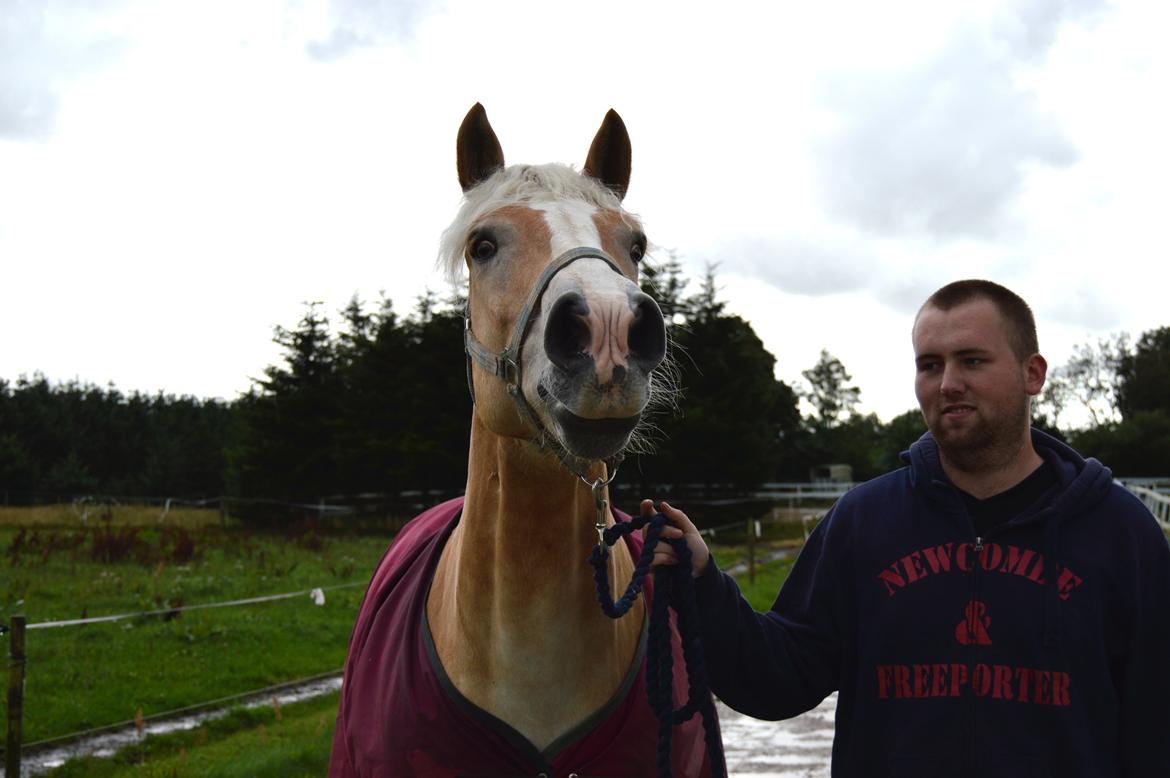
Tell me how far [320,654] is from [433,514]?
541 cm

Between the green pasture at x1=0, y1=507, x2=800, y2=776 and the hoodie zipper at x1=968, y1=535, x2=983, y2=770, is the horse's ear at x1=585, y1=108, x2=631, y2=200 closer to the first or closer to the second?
the hoodie zipper at x1=968, y1=535, x2=983, y2=770

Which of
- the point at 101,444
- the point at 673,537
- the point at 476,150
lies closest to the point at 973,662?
the point at 673,537

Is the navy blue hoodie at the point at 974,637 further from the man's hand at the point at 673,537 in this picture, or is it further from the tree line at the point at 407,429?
the tree line at the point at 407,429

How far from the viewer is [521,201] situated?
2.35 meters

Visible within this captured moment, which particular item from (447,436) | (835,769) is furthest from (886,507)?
(447,436)

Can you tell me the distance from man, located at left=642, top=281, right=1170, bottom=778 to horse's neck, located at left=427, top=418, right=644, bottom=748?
0.29m

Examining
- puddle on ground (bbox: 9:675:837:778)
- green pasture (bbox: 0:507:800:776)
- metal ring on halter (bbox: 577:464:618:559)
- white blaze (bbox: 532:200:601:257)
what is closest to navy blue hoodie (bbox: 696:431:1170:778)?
metal ring on halter (bbox: 577:464:618:559)

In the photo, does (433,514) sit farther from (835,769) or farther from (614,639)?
(835,769)

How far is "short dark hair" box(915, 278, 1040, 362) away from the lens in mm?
2086

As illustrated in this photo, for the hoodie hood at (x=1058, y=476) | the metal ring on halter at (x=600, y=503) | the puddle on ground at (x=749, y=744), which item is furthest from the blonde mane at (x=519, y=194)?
the puddle on ground at (x=749, y=744)

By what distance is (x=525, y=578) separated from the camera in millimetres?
2201

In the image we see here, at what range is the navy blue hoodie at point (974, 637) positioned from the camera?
1.92m

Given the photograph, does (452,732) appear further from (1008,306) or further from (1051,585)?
(1008,306)

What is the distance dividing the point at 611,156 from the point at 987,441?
1.34m
